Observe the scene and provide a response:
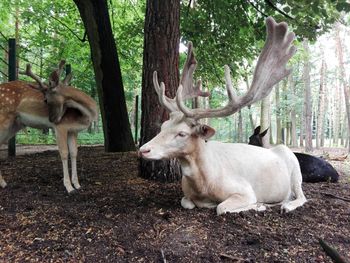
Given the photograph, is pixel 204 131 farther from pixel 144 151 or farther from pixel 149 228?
pixel 149 228

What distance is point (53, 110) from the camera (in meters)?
4.63

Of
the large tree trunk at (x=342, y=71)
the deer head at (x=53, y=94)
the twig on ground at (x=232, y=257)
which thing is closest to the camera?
the twig on ground at (x=232, y=257)

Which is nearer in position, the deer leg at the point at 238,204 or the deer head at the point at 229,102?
the deer head at the point at 229,102

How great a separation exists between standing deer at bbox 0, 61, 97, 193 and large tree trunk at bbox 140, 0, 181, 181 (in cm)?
75

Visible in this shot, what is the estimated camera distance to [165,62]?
488 cm

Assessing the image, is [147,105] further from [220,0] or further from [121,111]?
[220,0]

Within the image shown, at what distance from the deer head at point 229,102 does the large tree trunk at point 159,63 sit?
113 cm

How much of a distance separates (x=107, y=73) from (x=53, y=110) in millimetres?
3479

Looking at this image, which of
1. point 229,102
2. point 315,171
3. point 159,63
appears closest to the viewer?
point 229,102

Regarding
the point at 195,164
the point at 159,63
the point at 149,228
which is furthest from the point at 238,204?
the point at 159,63

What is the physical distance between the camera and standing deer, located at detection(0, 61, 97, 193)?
15.2 feet

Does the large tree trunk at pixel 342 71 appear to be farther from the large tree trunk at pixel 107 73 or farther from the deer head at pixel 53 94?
the deer head at pixel 53 94

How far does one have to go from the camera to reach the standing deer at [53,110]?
4629 mm

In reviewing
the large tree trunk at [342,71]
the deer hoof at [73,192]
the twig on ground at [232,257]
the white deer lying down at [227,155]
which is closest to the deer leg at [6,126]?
the deer hoof at [73,192]
